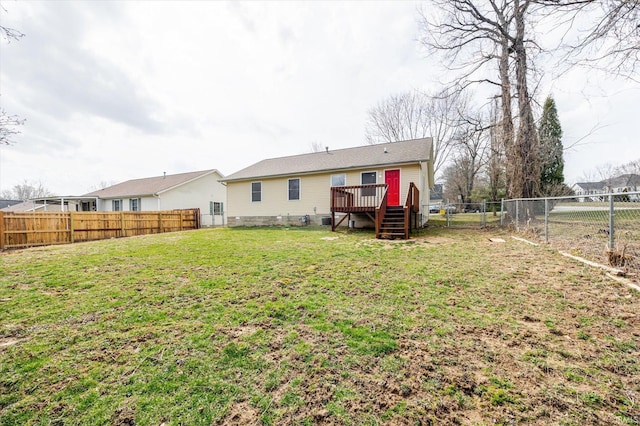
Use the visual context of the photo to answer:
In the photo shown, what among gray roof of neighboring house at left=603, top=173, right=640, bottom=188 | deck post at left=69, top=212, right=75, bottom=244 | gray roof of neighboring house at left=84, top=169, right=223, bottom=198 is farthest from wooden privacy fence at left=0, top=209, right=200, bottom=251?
gray roof of neighboring house at left=603, top=173, right=640, bottom=188

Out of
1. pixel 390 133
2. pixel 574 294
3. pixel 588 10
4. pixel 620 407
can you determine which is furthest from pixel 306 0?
pixel 390 133

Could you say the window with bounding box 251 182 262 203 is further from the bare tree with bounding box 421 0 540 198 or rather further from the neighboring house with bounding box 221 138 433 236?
the bare tree with bounding box 421 0 540 198

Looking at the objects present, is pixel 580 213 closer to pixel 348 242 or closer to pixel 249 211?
pixel 348 242

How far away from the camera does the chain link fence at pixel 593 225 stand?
462 cm

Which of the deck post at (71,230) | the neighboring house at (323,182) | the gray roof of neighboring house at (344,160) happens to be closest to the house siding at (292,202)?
the neighboring house at (323,182)

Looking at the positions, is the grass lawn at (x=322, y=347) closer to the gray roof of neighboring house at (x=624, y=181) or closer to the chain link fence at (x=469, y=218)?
the chain link fence at (x=469, y=218)

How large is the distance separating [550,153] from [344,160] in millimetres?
9654

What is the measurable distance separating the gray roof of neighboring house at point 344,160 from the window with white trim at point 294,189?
54 centimetres

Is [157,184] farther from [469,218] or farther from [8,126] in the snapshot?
[469,218]

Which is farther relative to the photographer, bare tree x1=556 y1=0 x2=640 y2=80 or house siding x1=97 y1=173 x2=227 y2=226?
house siding x1=97 y1=173 x2=227 y2=226

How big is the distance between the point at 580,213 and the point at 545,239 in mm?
1234

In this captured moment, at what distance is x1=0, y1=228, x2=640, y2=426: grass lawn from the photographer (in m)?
1.89

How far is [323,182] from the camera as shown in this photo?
13477 millimetres

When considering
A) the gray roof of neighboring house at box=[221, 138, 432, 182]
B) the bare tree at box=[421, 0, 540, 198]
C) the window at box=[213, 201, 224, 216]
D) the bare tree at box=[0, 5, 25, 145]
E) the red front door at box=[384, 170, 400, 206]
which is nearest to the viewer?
the bare tree at box=[0, 5, 25, 145]
